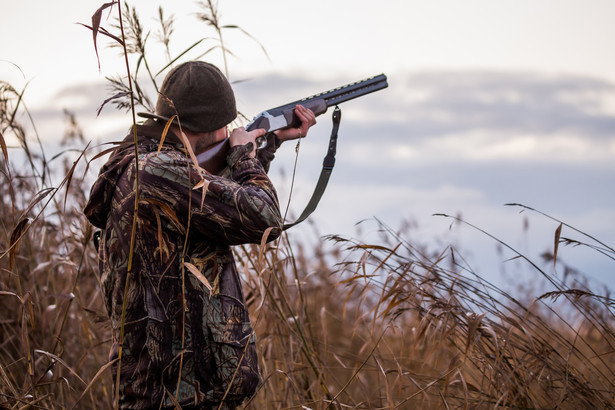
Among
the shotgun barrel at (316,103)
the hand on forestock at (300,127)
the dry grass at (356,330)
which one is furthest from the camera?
the hand on forestock at (300,127)

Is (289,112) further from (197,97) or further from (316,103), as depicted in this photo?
(197,97)

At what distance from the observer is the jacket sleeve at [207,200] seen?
2.23 metres

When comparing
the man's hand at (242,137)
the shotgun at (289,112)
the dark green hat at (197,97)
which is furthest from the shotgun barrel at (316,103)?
the dark green hat at (197,97)

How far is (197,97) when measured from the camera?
7.90 feet

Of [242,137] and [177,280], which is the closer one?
[177,280]

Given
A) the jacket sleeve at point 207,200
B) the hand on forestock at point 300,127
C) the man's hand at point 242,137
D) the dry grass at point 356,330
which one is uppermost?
the hand on forestock at point 300,127

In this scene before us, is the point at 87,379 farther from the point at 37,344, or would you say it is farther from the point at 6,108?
the point at 6,108

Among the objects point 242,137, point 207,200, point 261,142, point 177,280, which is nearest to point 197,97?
point 242,137

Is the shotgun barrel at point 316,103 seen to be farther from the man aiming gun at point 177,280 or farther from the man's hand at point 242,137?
the man aiming gun at point 177,280

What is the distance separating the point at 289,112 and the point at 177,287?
3.99ft

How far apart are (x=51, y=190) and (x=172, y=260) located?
464mm

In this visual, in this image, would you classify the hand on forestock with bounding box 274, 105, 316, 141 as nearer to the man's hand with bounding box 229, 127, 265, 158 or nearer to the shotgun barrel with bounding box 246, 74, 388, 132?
the shotgun barrel with bounding box 246, 74, 388, 132

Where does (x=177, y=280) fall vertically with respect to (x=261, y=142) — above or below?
below

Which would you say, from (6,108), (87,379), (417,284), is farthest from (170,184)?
(87,379)
